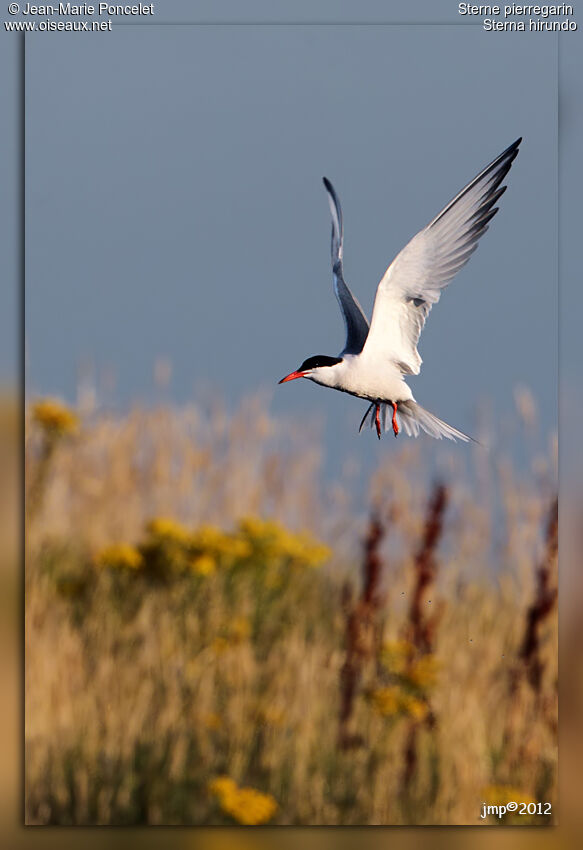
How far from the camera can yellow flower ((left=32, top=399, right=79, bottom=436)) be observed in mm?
3146

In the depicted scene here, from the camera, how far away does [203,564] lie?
3234 millimetres

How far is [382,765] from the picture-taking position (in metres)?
2.98

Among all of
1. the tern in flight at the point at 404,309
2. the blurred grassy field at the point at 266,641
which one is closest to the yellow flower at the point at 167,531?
the blurred grassy field at the point at 266,641

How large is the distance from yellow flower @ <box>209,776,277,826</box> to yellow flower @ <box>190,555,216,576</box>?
1.88 feet

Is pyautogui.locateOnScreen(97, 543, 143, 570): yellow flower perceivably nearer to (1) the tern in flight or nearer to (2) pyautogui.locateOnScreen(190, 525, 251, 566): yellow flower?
(2) pyautogui.locateOnScreen(190, 525, 251, 566): yellow flower

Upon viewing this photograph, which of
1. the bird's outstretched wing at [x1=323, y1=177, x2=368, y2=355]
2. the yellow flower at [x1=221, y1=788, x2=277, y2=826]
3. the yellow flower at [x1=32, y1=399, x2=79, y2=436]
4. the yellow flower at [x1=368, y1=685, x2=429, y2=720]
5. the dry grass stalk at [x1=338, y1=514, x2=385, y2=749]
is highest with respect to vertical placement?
the bird's outstretched wing at [x1=323, y1=177, x2=368, y2=355]

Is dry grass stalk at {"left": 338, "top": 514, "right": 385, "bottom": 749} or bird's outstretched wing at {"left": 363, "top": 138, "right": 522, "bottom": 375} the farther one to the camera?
dry grass stalk at {"left": 338, "top": 514, "right": 385, "bottom": 749}

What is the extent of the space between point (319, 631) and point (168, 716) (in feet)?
1.76

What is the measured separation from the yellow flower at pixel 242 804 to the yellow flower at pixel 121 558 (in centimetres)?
63

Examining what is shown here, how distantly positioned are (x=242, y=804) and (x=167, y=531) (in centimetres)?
74

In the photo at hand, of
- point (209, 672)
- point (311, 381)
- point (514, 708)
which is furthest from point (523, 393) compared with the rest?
point (209, 672)

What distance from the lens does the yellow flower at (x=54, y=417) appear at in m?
3.15

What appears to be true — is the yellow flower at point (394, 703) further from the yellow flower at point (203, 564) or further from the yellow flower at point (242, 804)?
the yellow flower at point (203, 564)

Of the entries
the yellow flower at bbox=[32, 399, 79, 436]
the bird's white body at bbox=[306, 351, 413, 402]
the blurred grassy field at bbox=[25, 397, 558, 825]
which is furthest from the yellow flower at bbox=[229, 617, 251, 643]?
the bird's white body at bbox=[306, 351, 413, 402]
